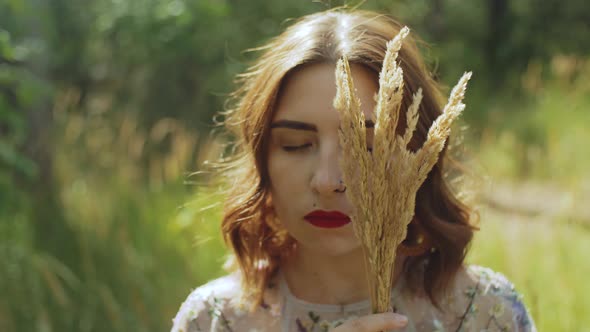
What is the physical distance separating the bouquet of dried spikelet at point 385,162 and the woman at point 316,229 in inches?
16.6

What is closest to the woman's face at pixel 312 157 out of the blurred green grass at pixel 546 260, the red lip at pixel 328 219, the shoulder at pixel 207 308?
the red lip at pixel 328 219

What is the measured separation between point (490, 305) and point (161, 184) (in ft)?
10.0

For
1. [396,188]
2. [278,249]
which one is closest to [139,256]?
[278,249]

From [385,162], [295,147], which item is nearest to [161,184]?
[295,147]

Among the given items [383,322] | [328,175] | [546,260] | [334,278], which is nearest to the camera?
[383,322]

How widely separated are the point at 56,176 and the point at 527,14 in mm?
7705

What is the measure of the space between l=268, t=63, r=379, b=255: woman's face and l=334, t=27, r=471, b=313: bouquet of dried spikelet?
0.36 metres

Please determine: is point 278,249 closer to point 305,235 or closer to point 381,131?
point 305,235

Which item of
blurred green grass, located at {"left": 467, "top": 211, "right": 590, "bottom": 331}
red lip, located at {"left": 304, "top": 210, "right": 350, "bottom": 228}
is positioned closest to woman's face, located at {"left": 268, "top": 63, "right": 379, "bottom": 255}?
red lip, located at {"left": 304, "top": 210, "right": 350, "bottom": 228}

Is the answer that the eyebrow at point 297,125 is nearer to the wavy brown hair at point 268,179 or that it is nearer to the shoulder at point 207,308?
the wavy brown hair at point 268,179

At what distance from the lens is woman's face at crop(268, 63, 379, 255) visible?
162cm

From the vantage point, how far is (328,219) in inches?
65.5

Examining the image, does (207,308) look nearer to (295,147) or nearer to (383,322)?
(295,147)

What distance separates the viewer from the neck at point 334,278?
73.6 inches
